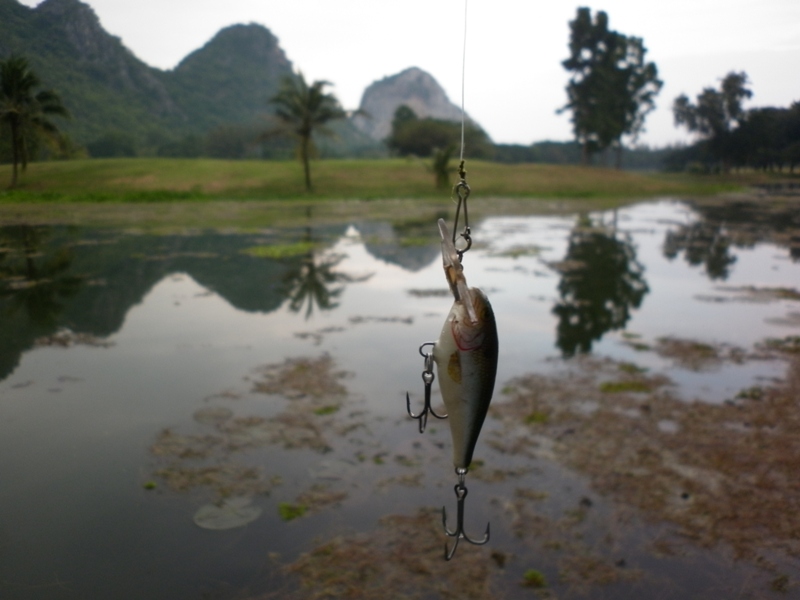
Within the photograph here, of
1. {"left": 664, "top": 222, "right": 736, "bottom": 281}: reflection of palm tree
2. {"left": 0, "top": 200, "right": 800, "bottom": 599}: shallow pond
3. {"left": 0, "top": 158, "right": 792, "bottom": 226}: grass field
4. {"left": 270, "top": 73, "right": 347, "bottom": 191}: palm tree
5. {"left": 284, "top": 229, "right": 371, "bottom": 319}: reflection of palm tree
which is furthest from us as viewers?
{"left": 270, "top": 73, "right": 347, "bottom": 191}: palm tree

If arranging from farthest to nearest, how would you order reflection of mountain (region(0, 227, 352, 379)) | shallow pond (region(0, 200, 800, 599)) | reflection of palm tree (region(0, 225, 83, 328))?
reflection of palm tree (region(0, 225, 83, 328)) → reflection of mountain (region(0, 227, 352, 379)) → shallow pond (region(0, 200, 800, 599))

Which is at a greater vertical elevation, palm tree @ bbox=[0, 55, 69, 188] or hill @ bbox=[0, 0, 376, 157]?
hill @ bbox=[0, 0, 376, 157]

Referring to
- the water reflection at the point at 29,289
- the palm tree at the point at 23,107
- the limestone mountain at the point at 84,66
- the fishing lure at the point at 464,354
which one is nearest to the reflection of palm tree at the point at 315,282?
the water reflection at the point at 29,289

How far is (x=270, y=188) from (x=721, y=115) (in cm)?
3099

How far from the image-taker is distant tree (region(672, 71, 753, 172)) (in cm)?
2183

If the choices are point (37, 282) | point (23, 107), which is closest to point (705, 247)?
point (37, 282)

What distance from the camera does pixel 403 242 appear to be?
24.9 metres

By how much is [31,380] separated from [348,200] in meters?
35.9

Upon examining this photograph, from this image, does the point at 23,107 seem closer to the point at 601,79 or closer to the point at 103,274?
the point at 103,274

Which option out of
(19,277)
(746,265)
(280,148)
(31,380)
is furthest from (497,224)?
(280,148)

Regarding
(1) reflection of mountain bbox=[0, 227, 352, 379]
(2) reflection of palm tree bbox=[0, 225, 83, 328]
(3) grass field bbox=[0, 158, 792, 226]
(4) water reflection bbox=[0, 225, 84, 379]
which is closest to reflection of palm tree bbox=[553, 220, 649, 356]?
(1) reflection of mountain bbox=[0, 227, 352, 379]

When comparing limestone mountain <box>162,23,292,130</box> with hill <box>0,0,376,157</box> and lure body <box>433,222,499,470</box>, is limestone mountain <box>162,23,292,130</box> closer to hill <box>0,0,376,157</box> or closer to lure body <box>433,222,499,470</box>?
hill <box>0,0,376,157</box>

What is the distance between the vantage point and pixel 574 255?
22.0m

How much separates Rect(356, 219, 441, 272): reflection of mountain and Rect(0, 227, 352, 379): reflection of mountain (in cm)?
268
